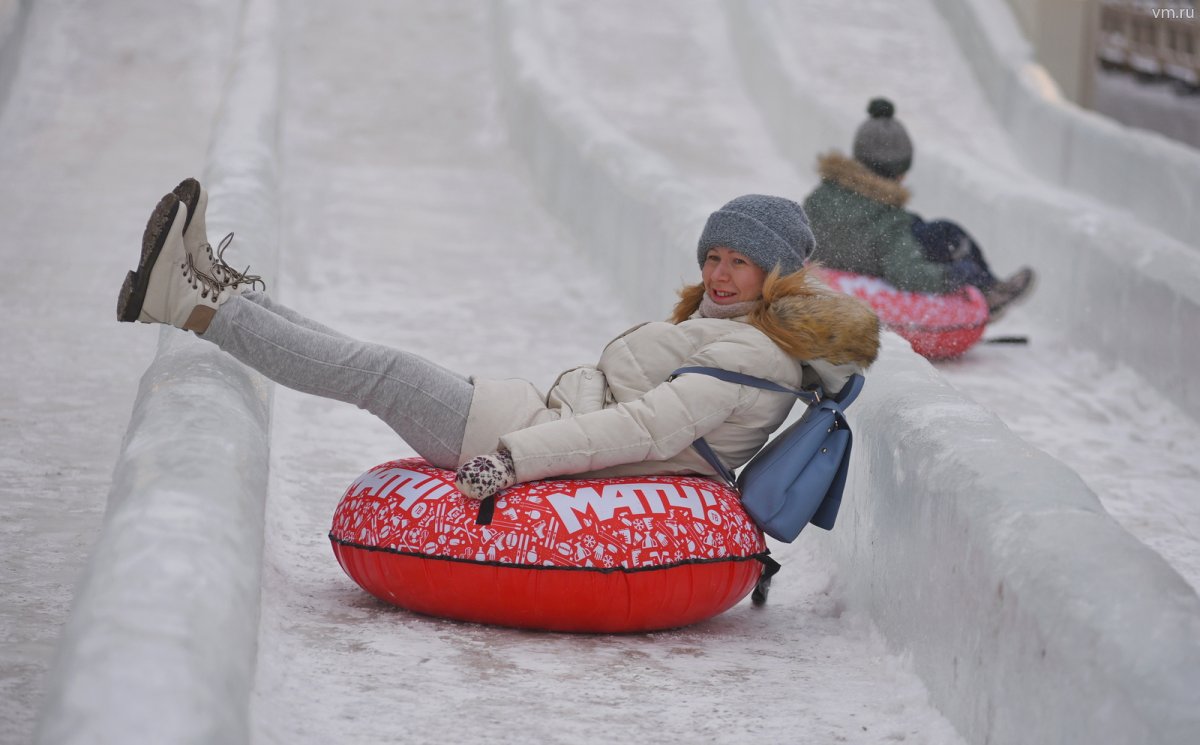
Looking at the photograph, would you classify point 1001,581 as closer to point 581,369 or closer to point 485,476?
point 485,476

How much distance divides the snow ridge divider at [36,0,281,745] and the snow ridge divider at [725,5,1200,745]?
1187mm

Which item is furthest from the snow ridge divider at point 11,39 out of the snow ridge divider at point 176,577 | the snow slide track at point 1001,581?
the snow slide track at point 1001,581

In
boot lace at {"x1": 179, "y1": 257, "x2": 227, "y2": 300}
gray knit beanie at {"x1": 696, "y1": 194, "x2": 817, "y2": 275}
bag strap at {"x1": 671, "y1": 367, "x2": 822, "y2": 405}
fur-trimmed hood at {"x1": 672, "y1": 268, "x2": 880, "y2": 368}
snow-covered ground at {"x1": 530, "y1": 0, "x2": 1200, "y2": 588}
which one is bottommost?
snow-covered ground at {"x1": 530, "y1": 0, "x2": 1200, "y2": 588}

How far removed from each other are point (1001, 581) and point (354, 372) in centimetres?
140

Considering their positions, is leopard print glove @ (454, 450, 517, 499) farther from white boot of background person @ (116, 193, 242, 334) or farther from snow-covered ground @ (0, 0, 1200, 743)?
white boot of background person @ (116, 193, 242, 334)

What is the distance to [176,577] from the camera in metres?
2.21

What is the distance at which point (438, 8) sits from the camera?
1323cm

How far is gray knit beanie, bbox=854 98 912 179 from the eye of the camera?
6414 mm

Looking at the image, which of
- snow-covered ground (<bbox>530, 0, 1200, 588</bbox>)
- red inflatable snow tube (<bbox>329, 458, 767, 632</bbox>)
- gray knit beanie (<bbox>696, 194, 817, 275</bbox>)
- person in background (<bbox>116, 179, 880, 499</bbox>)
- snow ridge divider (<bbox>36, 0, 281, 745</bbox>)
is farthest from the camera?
snow-covered ground (<bbox>530, 0, 1200, 588</bbox>)

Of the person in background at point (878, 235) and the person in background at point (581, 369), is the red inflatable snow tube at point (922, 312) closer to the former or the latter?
the person in background at point (878, 235)

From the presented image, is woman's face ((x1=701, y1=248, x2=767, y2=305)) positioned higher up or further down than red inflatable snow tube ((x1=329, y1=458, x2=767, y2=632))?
higher up

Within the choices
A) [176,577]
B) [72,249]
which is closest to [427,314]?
[72,249]

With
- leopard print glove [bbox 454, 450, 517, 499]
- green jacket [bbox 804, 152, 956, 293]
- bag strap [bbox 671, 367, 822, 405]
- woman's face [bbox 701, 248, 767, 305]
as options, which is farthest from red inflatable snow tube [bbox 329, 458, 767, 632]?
green jacket [bbox 804, 152, 956, 293]

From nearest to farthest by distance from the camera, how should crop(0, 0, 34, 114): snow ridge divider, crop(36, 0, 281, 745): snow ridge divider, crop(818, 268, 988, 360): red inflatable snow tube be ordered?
crop(36, 0, 281, 745): snow ridge divider → crop(818, 268, 988, 360): red inflatable snow tube → crop(0, 0, 34, 114): snow ridge divider
